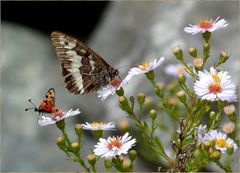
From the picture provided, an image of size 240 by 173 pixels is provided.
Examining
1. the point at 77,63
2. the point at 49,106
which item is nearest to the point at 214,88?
the point at 49,106

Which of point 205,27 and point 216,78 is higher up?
point 205,27

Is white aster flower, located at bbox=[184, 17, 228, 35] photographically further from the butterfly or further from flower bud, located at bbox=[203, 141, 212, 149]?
the butterfly

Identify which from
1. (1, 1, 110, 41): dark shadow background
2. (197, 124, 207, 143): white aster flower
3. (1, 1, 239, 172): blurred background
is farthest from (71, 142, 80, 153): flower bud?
(1, 1, 110, 41): dark shadow background

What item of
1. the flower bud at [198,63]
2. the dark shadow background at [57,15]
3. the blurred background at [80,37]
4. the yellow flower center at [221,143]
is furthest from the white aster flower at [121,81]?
the dark shadow background at [57,15]

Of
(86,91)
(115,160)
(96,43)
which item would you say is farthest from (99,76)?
(96,43)

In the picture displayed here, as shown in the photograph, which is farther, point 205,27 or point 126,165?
point 205,27

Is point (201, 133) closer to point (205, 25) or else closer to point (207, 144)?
point (207, 144)
